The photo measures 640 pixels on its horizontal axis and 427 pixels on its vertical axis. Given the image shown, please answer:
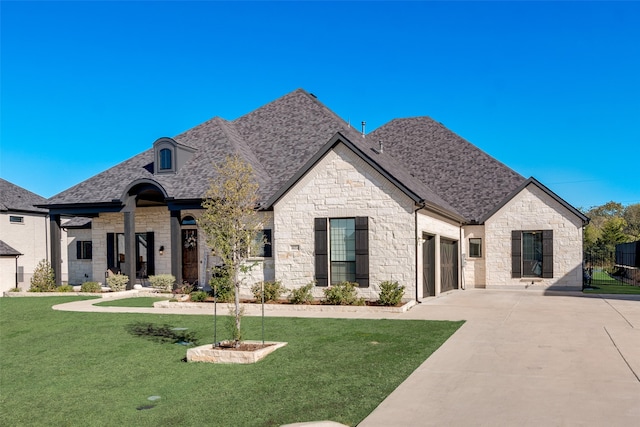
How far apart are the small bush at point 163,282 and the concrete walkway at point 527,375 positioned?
10.2 m

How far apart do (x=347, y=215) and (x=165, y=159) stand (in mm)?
9507

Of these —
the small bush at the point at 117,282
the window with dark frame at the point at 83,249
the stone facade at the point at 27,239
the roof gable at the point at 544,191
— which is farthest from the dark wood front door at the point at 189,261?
the roof gable at the point at 544,191

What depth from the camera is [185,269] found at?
24188 millimetres

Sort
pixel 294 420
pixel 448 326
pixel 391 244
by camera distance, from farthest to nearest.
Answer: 1. pixel 391 244
2. pixel 448 326
3. pixel 294 420

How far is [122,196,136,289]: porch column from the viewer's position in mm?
22797

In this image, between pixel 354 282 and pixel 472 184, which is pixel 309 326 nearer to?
pixel 354 282

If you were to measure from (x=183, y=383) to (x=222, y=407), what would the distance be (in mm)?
1646

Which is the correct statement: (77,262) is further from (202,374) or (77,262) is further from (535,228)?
(535,228)

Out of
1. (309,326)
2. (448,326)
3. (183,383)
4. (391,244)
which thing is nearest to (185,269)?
(391,244)

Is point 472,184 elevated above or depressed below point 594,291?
above

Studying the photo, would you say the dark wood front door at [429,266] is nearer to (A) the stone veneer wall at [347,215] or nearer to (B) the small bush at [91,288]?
(A) the stone veneer wall at [347,215]

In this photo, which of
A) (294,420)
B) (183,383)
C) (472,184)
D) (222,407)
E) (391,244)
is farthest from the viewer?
(472,184)

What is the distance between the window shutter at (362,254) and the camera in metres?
18.6

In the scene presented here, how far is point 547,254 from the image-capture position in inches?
946
